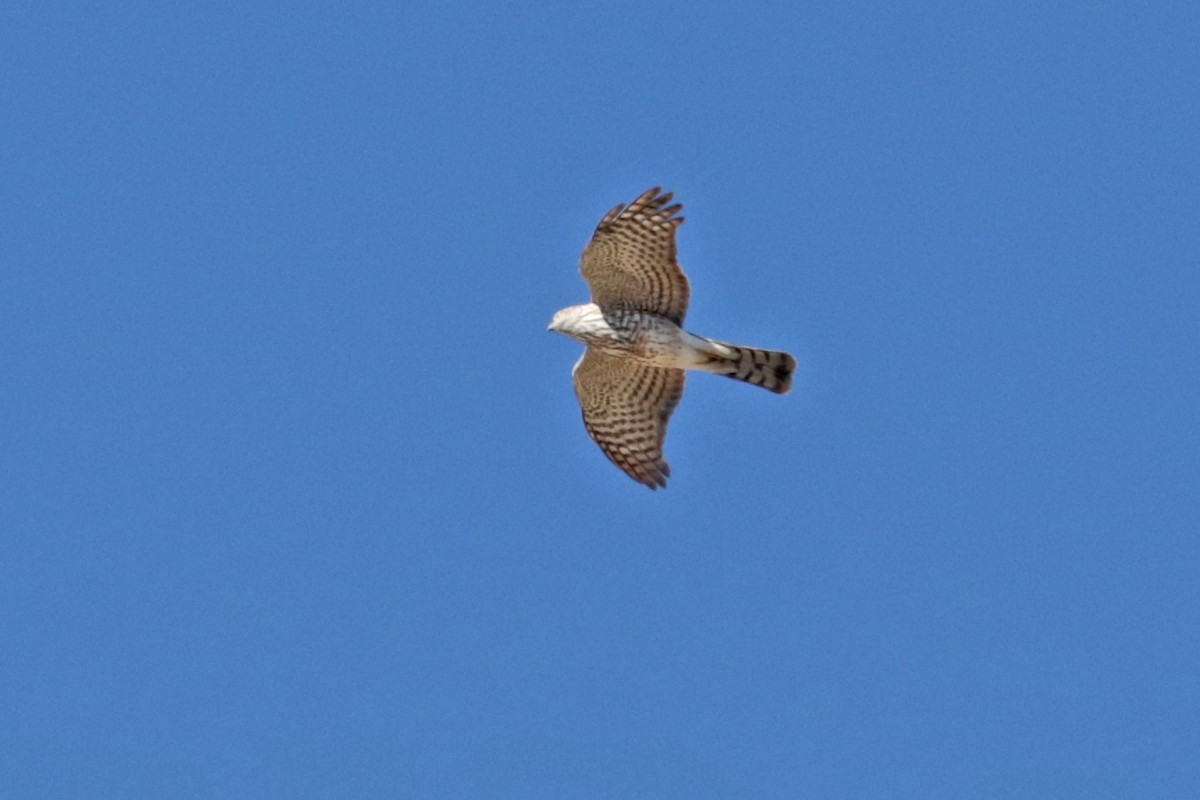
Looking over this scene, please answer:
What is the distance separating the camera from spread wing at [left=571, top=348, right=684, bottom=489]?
92.9ft

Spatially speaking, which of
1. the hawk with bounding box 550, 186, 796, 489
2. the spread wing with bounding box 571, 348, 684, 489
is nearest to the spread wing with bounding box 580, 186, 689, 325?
the hawk with bounding box 550, 186, 796, 489

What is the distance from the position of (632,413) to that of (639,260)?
6.63ft

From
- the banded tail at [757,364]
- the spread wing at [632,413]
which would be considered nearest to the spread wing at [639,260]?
the banded tail at [757,364]

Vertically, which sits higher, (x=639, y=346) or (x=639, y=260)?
(x=639, y=260)

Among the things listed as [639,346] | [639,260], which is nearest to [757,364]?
[639,346]

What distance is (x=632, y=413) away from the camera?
2848 centimetres

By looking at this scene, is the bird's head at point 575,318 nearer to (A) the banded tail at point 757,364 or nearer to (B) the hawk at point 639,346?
(B) the hawk at point 639,346

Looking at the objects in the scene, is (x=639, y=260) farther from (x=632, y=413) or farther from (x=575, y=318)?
(x=632, y=413)

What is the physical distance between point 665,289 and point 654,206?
96 centimetres

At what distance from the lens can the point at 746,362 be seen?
2753cm

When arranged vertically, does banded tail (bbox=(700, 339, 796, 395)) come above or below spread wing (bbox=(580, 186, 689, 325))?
below

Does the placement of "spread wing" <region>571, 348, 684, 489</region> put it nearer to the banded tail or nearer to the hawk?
the hawk

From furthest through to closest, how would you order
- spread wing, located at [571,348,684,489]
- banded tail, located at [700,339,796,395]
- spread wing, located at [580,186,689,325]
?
1. spread wing, located at [571,348,684,489]
2. banded tail, located at [700,339,796,395]
3. spread wing, located at [580,186,689,325]

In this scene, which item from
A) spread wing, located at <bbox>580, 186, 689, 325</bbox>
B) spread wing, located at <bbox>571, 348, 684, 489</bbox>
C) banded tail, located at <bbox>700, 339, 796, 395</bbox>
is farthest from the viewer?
spread wing, located at <bbox>571, 348, 684, 489</bbox>
